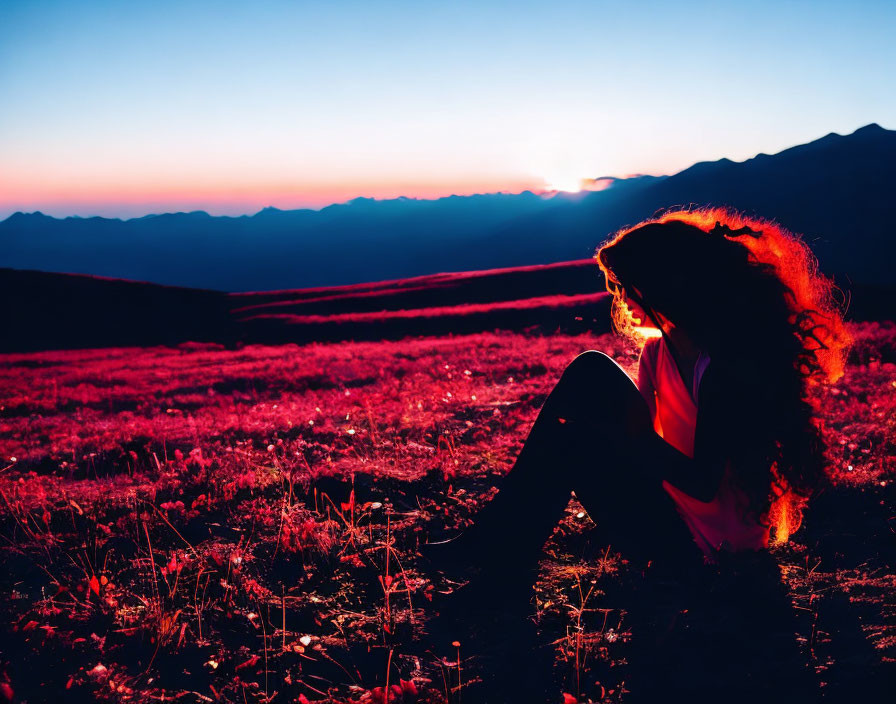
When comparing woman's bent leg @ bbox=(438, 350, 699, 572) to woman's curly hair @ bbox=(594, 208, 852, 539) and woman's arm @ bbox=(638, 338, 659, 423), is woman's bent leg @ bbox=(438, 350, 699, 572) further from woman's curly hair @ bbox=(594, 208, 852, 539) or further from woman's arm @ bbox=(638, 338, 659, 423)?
woman's curly hair @ bbox=(594, 208, 852, 539)

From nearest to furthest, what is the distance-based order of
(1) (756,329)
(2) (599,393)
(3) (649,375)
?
(1) (756,329) → (2) (599,393) → (3) (649,375)

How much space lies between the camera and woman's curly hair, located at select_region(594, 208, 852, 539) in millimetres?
2588

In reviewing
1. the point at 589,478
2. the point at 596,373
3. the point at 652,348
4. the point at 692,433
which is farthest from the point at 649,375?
the point at 589,478

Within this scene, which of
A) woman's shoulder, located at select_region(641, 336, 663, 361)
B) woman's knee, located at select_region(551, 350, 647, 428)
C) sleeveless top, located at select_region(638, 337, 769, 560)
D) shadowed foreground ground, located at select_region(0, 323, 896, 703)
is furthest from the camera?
woman's shoulder, located at select_region(641, 336, 663, 361)

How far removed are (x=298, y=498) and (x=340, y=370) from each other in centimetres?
839

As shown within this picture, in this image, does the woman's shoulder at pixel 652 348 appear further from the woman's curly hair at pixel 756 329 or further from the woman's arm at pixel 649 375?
the woman's curly hair at pixel 756 329

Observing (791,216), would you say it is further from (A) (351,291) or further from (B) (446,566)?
(B) (446,566)

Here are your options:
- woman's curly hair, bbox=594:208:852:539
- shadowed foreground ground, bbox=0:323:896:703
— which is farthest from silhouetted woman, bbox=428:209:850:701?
shadowed foreground ground, bbox=0:323:896:703

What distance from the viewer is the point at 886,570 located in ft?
10.6

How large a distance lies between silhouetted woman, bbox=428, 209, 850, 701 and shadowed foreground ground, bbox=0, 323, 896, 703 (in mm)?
205

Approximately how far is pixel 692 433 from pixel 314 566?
8.37 ft

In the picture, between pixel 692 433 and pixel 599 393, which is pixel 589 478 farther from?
pixel 692 433

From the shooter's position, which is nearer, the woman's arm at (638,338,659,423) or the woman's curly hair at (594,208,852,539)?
the woman's curly hair at (594,208,852,539)

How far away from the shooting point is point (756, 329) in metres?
2.65
